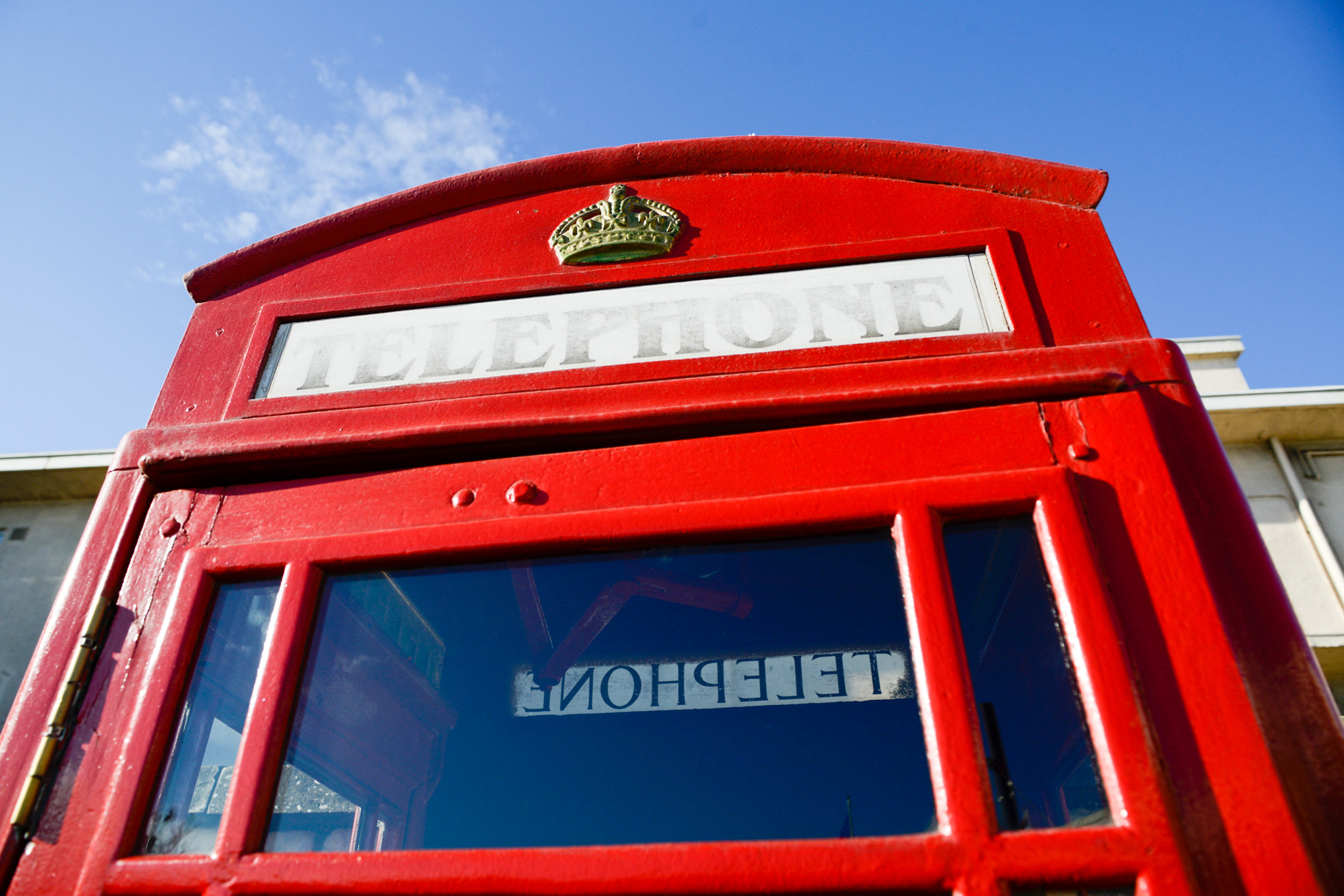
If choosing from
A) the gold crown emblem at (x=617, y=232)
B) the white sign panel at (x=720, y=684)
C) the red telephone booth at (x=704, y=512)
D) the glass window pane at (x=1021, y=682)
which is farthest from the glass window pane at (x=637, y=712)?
the gold crown emblem at (x=617, y=232)

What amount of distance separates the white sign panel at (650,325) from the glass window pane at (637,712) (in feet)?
2.13

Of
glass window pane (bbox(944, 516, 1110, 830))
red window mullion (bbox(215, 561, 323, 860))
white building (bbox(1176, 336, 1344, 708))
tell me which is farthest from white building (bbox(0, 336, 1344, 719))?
red window mullion (bbox(215, 561, 323, 860))

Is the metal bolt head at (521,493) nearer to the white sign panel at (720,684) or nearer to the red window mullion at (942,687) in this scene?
the red window mullion at (942,687)

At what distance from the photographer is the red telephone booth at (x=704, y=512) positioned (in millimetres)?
1076

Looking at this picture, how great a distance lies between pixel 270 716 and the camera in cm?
125

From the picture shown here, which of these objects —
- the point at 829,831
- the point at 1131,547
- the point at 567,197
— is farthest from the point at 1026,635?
the point at 829,831

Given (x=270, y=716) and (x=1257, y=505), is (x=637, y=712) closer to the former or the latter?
(x=270, y=716)

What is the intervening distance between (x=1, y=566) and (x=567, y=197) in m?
8.54

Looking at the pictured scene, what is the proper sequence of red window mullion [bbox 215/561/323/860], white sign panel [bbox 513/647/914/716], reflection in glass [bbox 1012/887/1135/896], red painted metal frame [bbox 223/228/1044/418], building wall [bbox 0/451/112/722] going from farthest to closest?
building wall [bbox 0/451/112/722] → white sign panel [bbox 513/647/914/716] → red painted metal frame [bbox 223/228/1044/418] → red window mullion [bbox 215/561/323/860] → reflection in glass [bbox 1012/887/1135/896]

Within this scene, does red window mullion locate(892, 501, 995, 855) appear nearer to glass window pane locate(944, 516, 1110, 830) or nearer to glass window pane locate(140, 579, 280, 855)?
glass window pane locate(944, 516, 1110, 830)

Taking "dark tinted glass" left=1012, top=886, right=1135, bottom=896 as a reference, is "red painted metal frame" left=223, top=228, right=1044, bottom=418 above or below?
above

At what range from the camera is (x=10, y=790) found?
129 cm

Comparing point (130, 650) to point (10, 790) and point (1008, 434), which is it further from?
point (1008, 434)

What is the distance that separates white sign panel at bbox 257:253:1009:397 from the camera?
1559 mm
